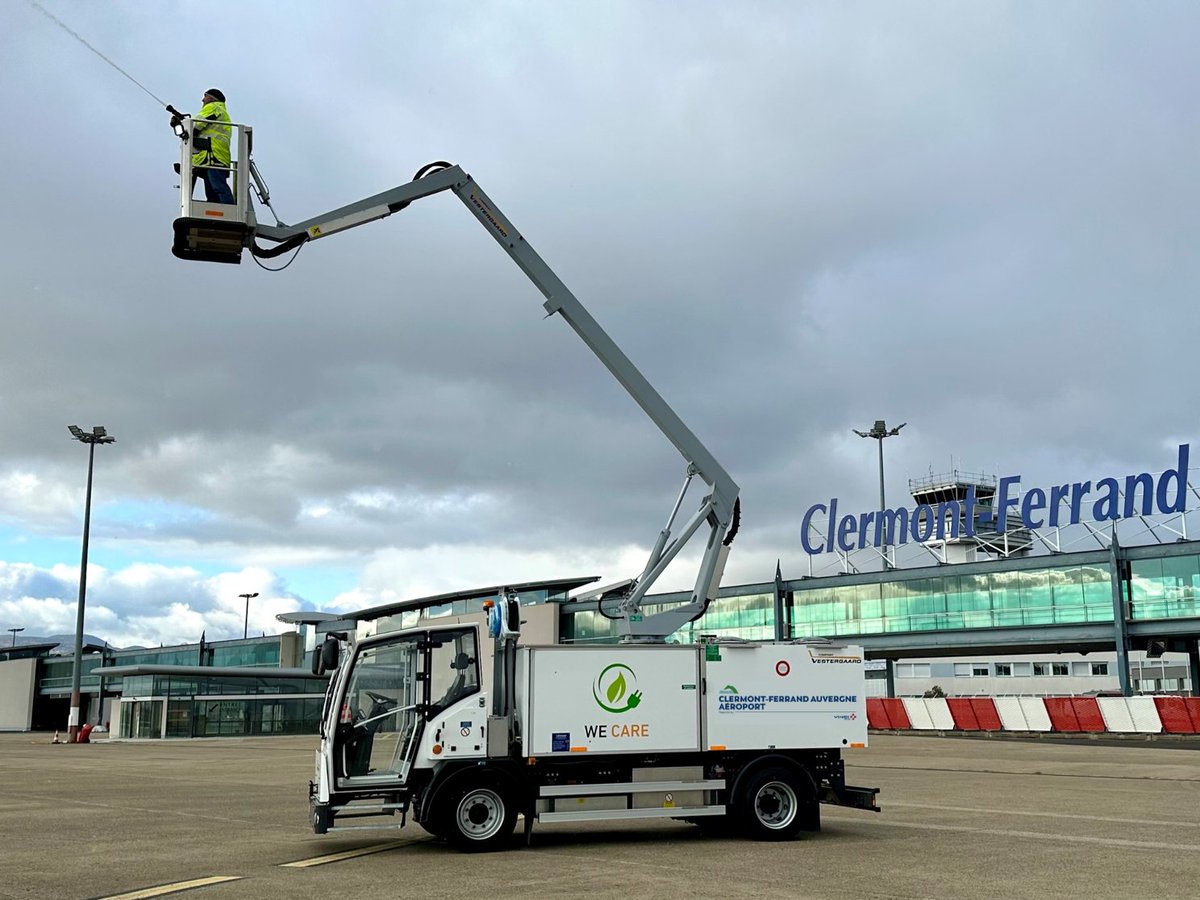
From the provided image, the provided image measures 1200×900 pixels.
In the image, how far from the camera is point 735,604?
235 feet

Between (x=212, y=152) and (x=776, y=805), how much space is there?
1051 cm

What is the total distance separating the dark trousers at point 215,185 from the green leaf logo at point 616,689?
7412mm

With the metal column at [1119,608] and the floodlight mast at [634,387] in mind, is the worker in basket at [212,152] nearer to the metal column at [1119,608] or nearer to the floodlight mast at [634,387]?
the floodlight mast at [634,387]

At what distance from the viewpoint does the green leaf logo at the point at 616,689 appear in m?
13.7

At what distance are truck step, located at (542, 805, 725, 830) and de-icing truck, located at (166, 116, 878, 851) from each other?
0.02m

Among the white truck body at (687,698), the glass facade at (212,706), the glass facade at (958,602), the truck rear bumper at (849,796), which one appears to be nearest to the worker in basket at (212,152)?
the white truck body at (687,698)

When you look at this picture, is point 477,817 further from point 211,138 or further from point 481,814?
point 211,138

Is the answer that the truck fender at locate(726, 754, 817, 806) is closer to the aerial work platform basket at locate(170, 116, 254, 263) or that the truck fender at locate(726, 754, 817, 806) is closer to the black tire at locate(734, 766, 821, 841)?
the black tire at locate(734, 766, 821, 841)

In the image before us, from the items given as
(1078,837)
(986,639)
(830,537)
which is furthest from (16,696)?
(1078,837)

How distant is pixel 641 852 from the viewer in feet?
42.6

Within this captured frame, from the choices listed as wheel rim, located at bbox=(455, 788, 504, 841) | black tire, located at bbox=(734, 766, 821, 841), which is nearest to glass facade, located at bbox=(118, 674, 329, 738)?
wheel rim, located at bbox=(455, 788, 504, 841)

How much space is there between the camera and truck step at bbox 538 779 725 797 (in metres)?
13.3

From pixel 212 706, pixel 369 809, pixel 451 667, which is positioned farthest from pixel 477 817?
pixel 212 706

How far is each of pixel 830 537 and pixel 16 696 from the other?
242 ft
